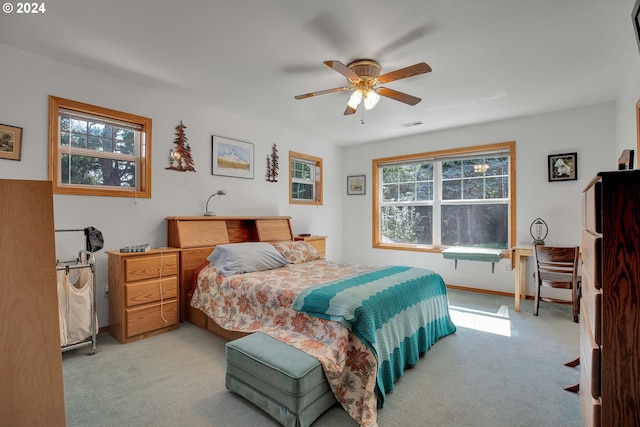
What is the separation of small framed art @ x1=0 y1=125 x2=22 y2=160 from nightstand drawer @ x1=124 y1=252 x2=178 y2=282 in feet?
4.13

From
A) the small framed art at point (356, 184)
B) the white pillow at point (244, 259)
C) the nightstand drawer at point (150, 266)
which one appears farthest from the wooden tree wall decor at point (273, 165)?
the nightstand drawer at point (150, 266)

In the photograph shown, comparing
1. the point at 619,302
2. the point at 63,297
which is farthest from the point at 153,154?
the point at 619,302

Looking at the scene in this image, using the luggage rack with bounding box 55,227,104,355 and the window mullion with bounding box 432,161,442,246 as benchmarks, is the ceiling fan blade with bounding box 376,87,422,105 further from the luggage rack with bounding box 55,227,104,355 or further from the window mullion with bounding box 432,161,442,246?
the luggage rack with bounding box 55,227,104,355

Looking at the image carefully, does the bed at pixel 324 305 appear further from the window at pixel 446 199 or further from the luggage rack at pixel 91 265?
the window at pixel 446 199

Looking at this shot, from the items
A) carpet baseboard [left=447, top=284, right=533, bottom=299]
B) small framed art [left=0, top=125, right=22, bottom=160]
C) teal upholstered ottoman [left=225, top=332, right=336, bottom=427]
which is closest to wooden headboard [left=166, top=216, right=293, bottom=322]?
small framed art [left=0, top=125, right=22, bottom=160]

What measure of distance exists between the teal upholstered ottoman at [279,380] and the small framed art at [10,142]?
2.50 metres

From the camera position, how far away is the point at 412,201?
557cm

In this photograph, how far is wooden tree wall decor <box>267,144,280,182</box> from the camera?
481 cm

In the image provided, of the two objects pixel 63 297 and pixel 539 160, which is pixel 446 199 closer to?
pixel 539 160

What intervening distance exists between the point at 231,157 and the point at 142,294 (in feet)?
6.92

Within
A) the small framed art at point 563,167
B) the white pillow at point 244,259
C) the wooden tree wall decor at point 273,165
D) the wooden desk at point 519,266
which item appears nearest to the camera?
the white pillow at point 244,259

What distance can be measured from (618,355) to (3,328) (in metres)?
2.13

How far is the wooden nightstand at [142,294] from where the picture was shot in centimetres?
288

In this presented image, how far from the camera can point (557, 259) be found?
11.7ft
